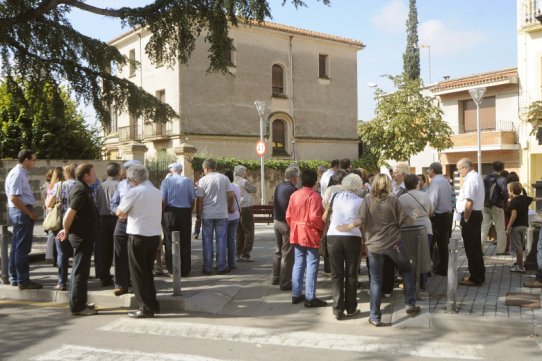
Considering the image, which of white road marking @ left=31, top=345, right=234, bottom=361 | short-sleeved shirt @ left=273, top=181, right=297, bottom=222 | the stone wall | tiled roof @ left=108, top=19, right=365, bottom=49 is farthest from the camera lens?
tiled roof @ left=108, top=19, right=365, bottom=49

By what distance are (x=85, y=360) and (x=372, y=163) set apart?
31.4m

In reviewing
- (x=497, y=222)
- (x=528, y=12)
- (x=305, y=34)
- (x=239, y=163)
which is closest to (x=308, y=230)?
(x=497, y=222)

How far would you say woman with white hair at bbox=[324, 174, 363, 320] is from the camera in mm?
6484

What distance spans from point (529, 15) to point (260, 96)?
15670mm

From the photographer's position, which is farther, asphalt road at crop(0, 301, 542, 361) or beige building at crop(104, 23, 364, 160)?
beige building at crop(104, 23, 364, 160)

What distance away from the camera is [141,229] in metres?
6.53

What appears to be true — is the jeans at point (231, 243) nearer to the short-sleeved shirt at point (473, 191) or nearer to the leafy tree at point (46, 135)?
the short-sleeved shirt at point (473, 191)

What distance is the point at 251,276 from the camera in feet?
29.8

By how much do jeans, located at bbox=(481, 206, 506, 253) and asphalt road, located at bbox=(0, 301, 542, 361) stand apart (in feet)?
17.4

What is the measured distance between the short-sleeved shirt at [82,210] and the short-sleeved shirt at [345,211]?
3039mm

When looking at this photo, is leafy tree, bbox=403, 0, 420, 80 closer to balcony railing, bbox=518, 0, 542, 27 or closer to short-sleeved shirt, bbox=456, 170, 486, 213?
balcony railing, bbox=518, 0, 542, 27

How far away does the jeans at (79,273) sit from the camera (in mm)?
6844

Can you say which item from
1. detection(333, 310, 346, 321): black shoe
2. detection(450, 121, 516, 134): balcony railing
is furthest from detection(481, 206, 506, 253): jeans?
detection(450, 121, 516, 134): balcony railing

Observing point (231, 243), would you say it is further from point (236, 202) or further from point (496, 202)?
point (496, 202)
